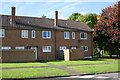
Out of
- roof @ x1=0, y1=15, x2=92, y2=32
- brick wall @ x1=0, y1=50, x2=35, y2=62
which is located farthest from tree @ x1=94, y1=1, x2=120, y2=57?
brick wall @ x1=0, y1=50, x2=35, y2=62

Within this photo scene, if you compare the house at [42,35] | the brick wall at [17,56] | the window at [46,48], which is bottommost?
the brick wall at [17,56]

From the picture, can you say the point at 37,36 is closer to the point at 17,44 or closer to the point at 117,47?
the point at 17,44

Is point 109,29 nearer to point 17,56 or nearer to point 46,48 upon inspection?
point 46,48

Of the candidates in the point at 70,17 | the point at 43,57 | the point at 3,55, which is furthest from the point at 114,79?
the point at 70,17

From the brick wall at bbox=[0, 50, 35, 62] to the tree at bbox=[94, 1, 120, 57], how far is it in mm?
13785

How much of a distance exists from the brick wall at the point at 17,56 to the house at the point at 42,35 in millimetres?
1304

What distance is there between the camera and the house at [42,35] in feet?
97.9

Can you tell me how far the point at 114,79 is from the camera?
481 inches

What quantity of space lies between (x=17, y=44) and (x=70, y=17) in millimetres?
36928

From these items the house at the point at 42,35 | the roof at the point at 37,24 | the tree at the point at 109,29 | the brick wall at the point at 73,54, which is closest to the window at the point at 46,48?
the house at the point at 42,35

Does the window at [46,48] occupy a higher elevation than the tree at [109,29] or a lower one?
lower

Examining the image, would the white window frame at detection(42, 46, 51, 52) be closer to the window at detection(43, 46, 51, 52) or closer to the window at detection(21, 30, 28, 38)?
the window at detection(43, 46, 51, 52)

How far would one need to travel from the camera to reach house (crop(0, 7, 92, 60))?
2983 centimetres

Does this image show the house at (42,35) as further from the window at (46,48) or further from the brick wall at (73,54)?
the brick wall at (73,54)
